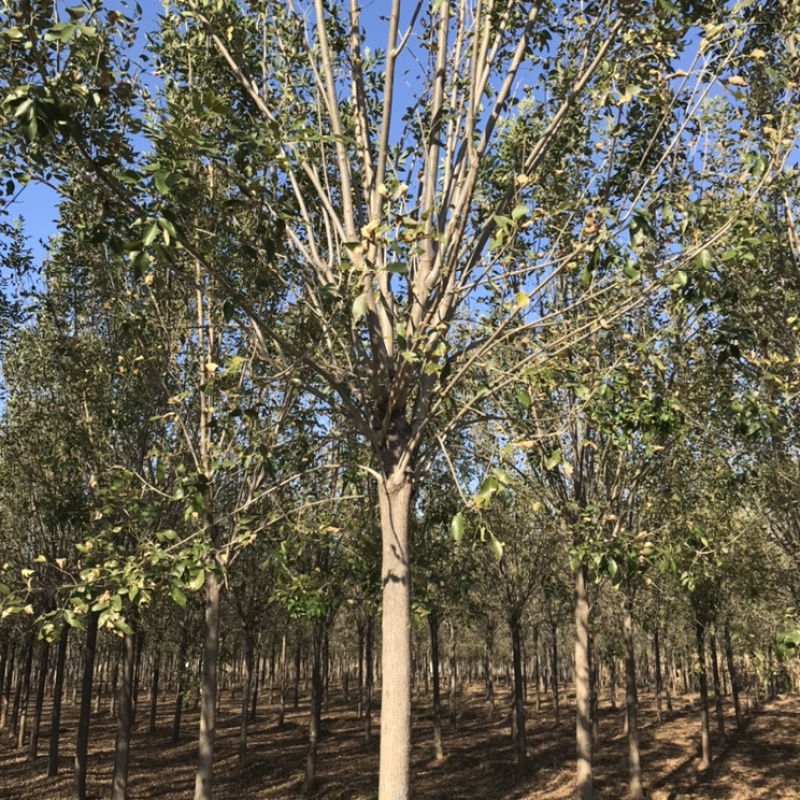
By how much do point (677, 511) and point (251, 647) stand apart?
47.9 ft

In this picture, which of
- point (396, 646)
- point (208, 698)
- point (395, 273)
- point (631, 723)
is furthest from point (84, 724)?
point (395, 273)

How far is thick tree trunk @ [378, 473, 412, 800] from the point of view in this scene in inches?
170

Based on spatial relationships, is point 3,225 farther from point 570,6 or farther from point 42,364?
point 570,6

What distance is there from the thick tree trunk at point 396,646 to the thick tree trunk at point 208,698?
6.48 metres

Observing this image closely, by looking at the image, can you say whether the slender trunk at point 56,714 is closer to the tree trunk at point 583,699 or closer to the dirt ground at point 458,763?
the dirt ground at point 458,763

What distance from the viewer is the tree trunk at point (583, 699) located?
458 inches

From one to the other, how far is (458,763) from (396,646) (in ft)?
65.9

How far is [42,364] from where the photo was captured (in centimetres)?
1363

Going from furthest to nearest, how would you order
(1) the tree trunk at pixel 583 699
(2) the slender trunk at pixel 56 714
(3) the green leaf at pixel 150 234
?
(2) the slender trunk at pixel 56 714 → (1) the tree trunk at pixel 583 699 → (3) the green leaf at pixel 150 234

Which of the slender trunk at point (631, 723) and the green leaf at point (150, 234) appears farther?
the slender trunk at point (631, 723)

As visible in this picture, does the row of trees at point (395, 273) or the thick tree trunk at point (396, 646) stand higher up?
the row of trees at point (395, 273)

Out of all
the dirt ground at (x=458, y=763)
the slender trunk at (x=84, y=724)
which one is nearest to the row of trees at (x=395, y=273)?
the slender trunk at (x=84, y=724)

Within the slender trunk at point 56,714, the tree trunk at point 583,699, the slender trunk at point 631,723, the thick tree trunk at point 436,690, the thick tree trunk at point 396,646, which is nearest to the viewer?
the thick tree trunk at point 396,646

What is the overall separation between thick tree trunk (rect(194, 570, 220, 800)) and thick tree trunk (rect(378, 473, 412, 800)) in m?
6.48
